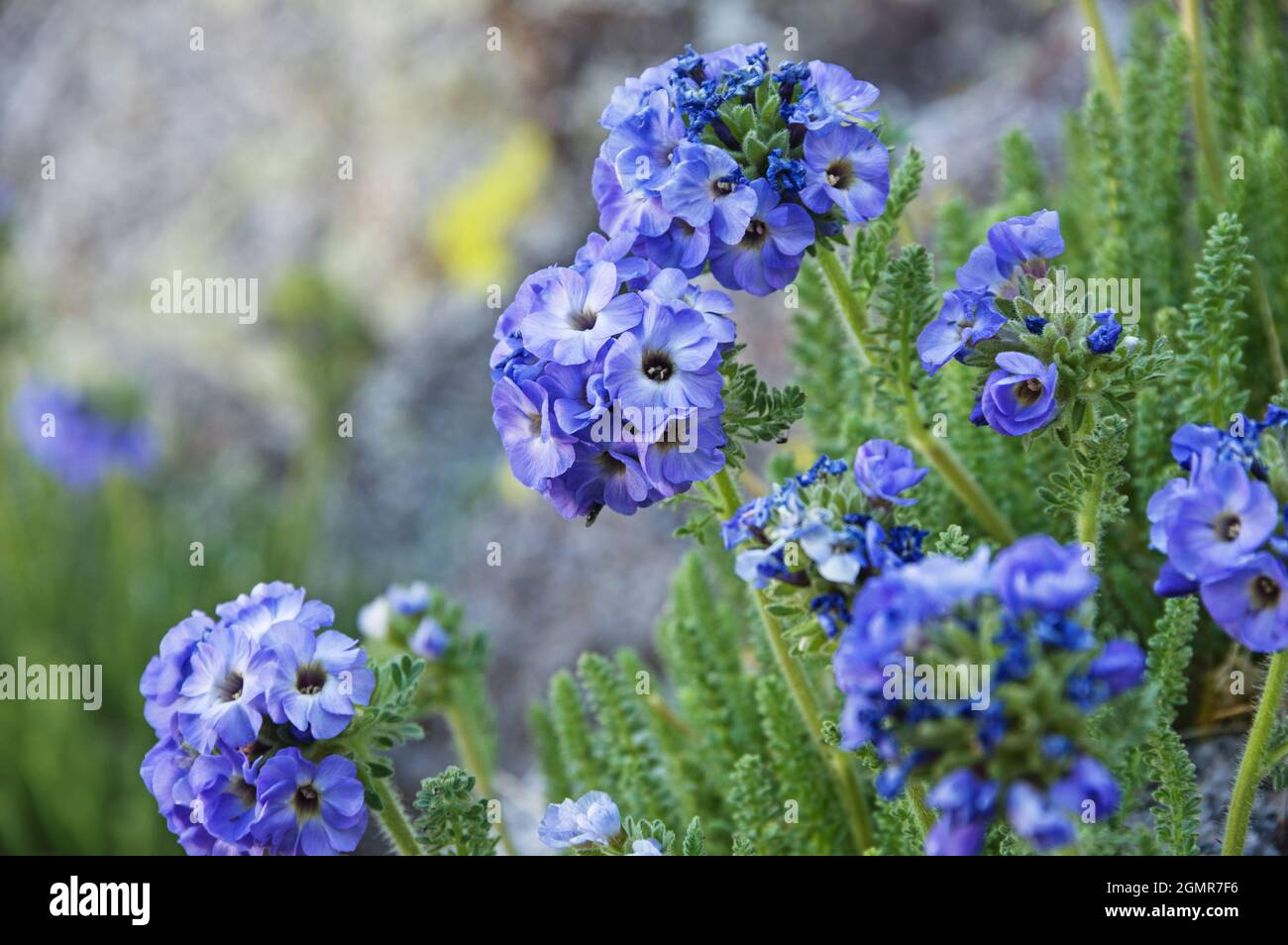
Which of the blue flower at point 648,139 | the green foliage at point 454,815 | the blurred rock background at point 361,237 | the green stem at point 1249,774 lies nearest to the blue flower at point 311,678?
the green foliage at point 454,815

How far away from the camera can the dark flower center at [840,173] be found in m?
1.10

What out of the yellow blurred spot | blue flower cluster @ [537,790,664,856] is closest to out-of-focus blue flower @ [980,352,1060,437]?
blue flower cluster @ [537,790,664,856]

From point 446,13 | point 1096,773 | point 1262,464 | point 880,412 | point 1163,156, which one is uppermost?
point 446,13

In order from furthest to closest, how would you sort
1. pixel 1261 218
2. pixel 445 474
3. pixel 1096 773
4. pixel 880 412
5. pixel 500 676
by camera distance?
pixel 445 474
pixel 500 676
pixel 1261 218
pixel 880 412
pixel 1096 773

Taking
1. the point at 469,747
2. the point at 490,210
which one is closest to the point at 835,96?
the point at 469,747

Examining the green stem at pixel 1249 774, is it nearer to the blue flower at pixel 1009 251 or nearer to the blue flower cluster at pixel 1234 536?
the blue flower cluster at pixel 1234 536

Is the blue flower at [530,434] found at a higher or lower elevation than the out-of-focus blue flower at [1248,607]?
higher

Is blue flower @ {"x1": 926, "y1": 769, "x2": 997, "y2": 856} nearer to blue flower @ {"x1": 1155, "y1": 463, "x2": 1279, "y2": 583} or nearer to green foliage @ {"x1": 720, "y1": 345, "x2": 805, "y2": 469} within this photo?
blue flower @ {"x1": 1155, "y1": 463, "x2": 1279, "y2": 583}

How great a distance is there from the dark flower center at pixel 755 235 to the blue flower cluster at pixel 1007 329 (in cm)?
16

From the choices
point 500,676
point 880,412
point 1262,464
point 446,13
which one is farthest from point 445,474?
point 1262,464

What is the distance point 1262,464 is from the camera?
2.80ft
